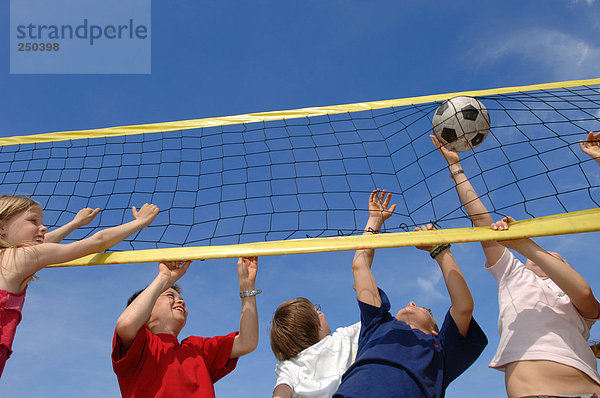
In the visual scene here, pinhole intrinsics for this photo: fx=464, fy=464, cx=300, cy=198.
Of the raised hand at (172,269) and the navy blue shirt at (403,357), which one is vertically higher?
the raised hand at (172,269)

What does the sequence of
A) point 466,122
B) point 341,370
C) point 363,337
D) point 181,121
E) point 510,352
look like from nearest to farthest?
point 510,352, point 363,337, point 341,370, point 466,122, point 181,121

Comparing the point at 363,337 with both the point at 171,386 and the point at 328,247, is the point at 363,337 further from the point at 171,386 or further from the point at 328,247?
the point at 171,386

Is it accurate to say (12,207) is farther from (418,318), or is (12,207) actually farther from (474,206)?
(474,206)

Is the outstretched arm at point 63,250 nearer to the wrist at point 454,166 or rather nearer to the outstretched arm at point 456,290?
the outstretched arm at point 456,290

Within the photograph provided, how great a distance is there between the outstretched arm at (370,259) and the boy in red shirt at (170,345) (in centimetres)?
65

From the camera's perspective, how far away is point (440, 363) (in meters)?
2.49

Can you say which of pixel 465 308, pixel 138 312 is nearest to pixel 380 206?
pixel 465 308

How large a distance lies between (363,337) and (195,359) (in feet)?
3.28

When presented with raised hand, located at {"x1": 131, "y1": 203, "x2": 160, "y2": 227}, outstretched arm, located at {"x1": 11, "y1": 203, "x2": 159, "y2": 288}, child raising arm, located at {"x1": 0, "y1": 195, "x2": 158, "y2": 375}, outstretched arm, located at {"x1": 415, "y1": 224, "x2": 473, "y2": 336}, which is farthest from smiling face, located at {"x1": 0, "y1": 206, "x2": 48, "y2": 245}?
outstretched arm, located at {"x1": 415, "y1": 224, "x2": 473, "y2": 336}

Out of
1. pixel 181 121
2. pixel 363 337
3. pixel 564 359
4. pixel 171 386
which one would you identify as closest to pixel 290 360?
pixel 363 337

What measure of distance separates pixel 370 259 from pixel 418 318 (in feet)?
1.51

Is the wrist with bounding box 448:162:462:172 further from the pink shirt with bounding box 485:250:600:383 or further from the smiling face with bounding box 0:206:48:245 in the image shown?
the smiling face with bounding box 0:206:48:245

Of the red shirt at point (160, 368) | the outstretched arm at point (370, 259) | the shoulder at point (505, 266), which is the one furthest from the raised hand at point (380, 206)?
the red shirt at point (160, 368)

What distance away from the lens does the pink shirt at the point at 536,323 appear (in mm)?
2326
